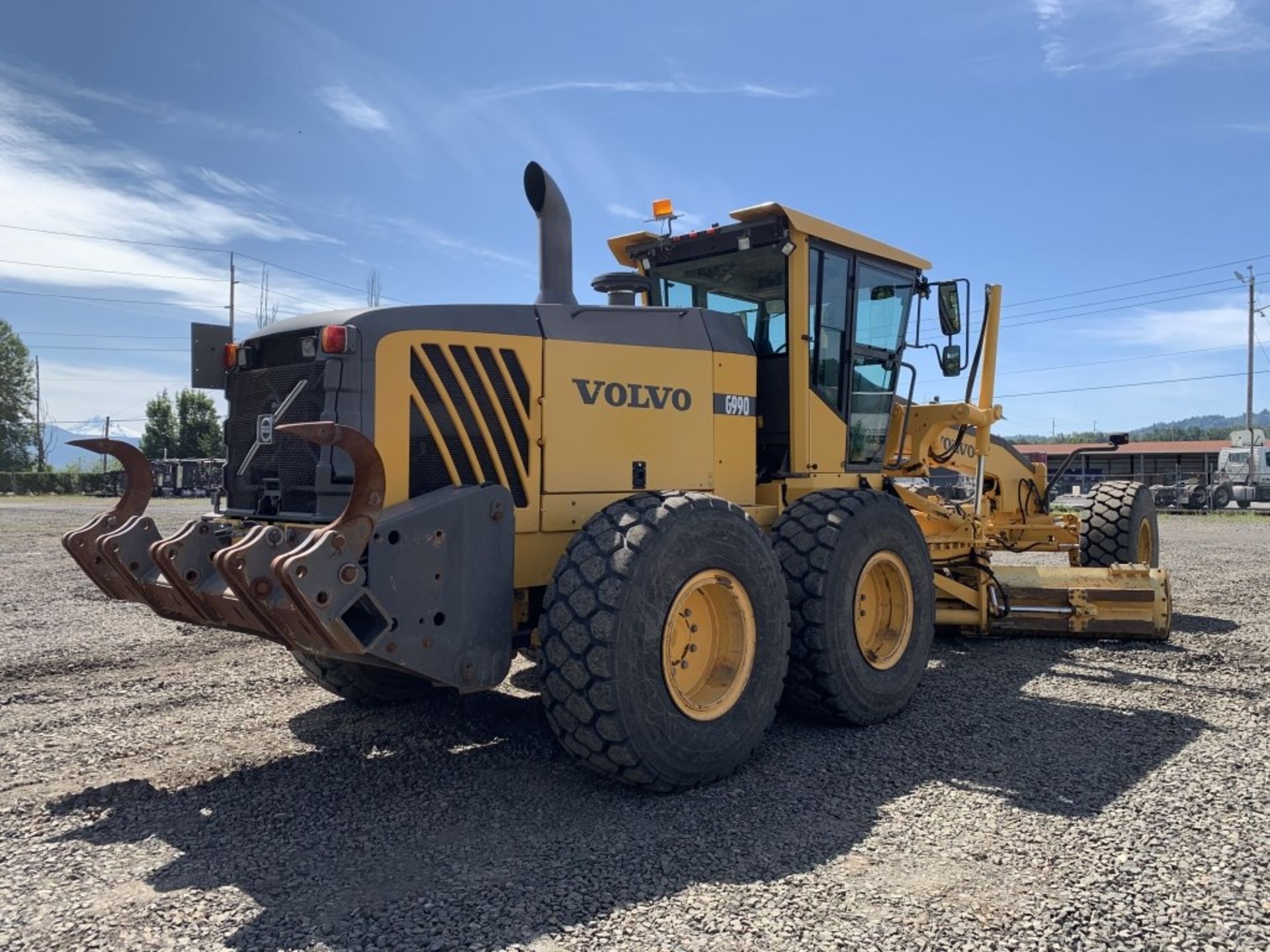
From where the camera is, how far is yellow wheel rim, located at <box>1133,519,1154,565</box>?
955 cm

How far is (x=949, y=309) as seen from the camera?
6.52 meters

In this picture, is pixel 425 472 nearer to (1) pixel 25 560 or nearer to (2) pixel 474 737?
(2) pixel 474 737

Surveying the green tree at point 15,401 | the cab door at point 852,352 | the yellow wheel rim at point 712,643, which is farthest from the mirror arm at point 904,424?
the green tree at point 15,401

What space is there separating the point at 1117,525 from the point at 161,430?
6387 cm

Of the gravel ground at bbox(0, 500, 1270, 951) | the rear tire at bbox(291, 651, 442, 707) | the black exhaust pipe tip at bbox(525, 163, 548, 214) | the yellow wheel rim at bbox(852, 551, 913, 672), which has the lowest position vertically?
the gravel ground at bbox(0, 500, 1270, 951)

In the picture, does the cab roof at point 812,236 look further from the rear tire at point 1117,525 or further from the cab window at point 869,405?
the rear tire at point 1117,525

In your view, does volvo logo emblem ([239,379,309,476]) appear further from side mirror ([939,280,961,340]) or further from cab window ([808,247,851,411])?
side mirror ([939,280,961,340])

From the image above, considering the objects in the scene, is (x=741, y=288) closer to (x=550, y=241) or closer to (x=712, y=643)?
(x=550, y=241)

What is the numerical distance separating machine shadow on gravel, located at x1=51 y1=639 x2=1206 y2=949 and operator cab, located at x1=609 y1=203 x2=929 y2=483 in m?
1.81

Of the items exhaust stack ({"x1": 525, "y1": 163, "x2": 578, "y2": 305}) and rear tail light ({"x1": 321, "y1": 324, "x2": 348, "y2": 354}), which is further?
exhaust stack ({"x1": 525, "y1": 163, "x2": 578, "y2": 305})

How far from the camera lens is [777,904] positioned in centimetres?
311

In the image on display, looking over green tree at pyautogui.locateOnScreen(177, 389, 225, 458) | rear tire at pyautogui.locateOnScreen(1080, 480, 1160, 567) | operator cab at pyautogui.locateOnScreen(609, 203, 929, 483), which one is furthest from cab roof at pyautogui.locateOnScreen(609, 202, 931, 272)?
green tree at pyautogui.locateOnScreen(177, 389, 225, 458)

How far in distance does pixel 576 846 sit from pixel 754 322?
12.1ft

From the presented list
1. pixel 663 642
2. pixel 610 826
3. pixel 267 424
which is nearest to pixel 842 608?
pixel 663 642
